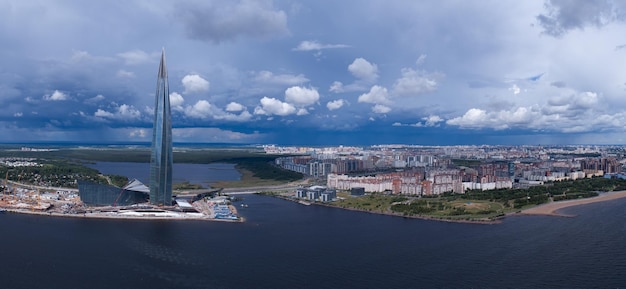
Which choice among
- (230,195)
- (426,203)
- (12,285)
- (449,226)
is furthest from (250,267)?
(230,195)

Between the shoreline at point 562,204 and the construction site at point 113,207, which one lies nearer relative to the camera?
the construction site at point 113,207

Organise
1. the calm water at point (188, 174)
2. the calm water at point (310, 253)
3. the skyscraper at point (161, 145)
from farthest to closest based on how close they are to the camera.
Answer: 1. the calm water at point (188, 174)
2. the skyscraper at point (161, 145)
3. the calm water at point (310, 253)

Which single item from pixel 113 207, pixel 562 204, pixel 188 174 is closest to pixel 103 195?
pixel 113 207

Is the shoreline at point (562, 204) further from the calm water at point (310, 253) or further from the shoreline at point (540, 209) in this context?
the calm water at point (310, 253)

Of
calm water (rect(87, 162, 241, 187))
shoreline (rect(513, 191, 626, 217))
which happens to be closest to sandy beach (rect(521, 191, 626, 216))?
shoreline (rect(513, 191, 626, 217))

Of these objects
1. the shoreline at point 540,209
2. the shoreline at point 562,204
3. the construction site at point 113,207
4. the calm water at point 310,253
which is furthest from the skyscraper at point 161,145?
the shoreline at point 562,204
